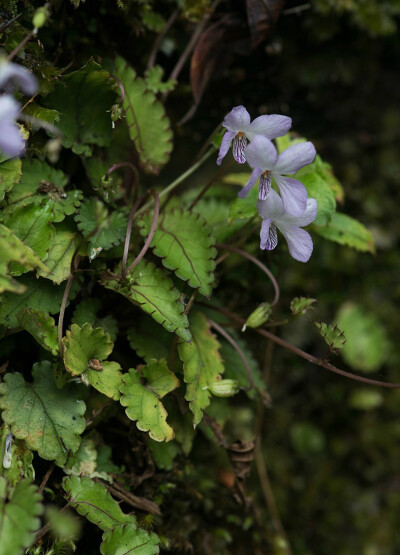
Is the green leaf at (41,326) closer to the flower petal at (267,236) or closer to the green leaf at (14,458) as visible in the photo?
the green leaf at (14,458)

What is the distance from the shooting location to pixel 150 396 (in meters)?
0.96

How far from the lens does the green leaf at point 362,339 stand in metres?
1.73

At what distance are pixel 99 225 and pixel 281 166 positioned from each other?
13.9 inches

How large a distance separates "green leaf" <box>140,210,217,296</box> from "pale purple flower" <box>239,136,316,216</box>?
0.18 m

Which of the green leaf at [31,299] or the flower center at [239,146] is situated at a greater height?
the flower center at [239,146]

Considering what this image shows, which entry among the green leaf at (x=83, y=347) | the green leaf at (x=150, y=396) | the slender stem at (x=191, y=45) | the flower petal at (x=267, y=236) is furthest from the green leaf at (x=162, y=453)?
the slender stem at (x=191, y=45)

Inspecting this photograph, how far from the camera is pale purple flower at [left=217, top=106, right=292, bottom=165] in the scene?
35.7 inches

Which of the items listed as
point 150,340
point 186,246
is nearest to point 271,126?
point 186,246

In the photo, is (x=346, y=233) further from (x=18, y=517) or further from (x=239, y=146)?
(x=18, y=517)

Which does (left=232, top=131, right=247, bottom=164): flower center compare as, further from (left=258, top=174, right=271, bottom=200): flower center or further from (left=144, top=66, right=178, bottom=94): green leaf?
(left=144, top=66, right=178, bottom=94): green leaf

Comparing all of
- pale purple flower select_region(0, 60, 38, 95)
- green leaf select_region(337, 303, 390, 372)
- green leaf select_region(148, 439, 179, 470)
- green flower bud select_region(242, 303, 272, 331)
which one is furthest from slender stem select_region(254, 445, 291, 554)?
pale purple flower select_region(0, 60, 38, 95)

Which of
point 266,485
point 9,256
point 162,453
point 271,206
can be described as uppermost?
point 9,256

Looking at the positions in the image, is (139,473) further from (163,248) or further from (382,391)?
(382,391)

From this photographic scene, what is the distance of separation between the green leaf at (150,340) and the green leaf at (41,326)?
204 millimetres
